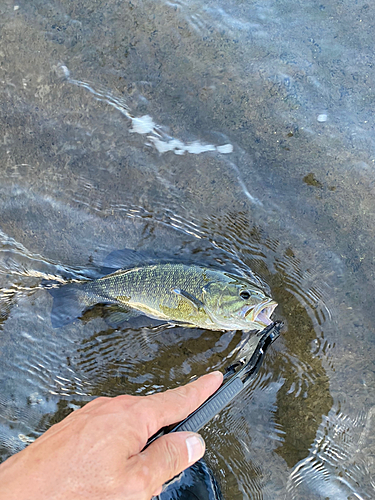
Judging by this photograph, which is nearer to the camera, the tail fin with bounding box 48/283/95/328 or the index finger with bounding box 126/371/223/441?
the index finger with bounding box 126/371/223/441

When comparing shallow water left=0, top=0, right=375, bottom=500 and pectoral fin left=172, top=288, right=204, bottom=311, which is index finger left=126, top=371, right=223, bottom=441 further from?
shallow water left=0, top=0, right=375, bottom=500

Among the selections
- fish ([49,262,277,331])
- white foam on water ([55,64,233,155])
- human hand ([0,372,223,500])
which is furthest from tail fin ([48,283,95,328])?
white foam on water ([55,64,233,155])

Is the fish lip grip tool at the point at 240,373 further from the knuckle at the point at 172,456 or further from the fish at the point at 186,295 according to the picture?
the knuckle at the point at 172,456

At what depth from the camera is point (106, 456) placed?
6.75ft

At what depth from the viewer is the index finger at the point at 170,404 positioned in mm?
2252

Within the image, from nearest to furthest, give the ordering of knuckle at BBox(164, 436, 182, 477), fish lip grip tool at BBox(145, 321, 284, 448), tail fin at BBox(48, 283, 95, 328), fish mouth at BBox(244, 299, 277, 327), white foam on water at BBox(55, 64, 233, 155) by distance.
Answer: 1. knuckle at BBox(164, 436, 182, 477)
2. fish lip grip tool at BBox(145, 321, 284, 448)
3. fish mouth at BBox(244, 299, 277, 327)
4. tail fin at BBox(48, 283, 95, 328)
5. white foam on water at BBox(55, 64, 233, 155)

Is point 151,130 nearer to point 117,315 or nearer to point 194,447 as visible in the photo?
point 117,315

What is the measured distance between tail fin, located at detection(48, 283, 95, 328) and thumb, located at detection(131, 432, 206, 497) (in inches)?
67.1

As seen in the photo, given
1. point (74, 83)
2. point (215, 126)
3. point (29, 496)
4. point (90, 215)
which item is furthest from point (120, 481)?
point (74, 83)

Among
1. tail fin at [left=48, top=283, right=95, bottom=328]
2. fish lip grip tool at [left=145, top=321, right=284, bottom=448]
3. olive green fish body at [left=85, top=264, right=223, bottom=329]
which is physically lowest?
tail fin at [left=48, top=283, right=95, bottom=328]

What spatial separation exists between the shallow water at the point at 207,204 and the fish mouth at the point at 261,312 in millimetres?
362

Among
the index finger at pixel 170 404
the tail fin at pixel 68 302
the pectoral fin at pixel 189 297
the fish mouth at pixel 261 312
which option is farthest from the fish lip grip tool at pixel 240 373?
the tail fin at pixel 68 302

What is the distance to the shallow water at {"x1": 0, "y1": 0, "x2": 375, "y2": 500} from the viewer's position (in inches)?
142

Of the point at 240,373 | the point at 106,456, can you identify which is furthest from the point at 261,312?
the point at 106,456
